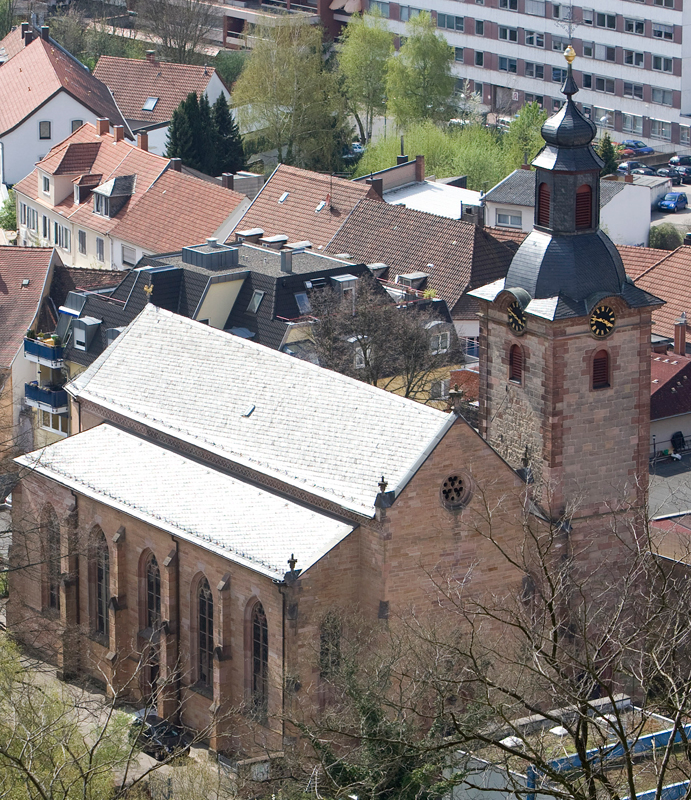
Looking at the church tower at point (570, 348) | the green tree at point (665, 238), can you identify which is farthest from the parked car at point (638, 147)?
the church tower at point (570, 348)

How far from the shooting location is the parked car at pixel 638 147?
167 meters

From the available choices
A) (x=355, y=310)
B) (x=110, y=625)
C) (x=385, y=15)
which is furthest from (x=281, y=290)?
(x=385, y=15)

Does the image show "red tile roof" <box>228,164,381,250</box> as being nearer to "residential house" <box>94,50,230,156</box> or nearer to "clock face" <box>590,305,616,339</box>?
"residential house" <box>94,50,230,156</box>

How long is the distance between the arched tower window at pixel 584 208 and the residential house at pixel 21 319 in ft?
115

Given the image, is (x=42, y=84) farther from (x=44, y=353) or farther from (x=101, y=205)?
(x=44, y=353)

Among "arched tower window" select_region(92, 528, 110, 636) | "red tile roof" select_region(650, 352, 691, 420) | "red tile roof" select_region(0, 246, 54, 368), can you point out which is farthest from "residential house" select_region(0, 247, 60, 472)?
"red tile roof" select_region(650, 352, 691, 420)

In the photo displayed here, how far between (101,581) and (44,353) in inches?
990

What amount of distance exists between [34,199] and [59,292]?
32233 millimetres

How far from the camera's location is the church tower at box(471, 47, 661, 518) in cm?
6725

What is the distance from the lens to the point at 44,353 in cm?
9869

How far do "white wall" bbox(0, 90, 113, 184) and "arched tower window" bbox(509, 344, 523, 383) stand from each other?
8574 cm

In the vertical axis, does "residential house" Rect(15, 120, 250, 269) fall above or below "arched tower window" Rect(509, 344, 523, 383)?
below

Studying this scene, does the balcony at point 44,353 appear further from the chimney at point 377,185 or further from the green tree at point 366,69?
the green tree at point 366,69

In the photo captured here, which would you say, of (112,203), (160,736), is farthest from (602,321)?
(112,203)
